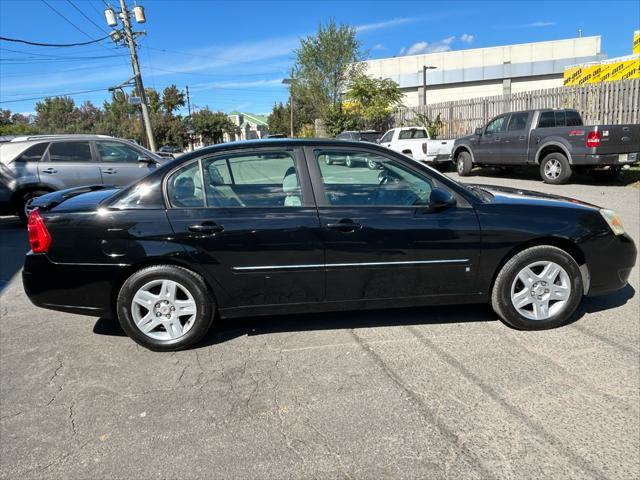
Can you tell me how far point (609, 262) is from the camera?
3.87m

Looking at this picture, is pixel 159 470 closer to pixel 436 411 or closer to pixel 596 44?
pixel 436 411

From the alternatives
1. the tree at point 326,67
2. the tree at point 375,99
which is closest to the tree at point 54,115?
the tree at point 326,67

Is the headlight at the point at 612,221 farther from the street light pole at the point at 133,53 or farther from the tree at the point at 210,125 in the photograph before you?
the tree at the point at 210,125

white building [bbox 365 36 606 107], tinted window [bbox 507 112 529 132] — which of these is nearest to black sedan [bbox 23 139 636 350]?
tinted window [bbox 507 112 529 132]

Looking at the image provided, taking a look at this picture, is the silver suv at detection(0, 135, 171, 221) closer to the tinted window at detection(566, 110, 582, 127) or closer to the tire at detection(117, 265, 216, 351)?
the tire at detection(117, 265, 216, 351)

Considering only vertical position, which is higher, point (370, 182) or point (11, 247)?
point (370, 182)

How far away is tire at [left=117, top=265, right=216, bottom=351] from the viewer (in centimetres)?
351

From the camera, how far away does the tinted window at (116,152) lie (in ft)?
31.7

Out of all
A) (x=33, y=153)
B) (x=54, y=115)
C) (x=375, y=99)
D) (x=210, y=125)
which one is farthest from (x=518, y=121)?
(x=54, y=115)

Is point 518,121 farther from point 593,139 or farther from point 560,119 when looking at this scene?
point 593,139

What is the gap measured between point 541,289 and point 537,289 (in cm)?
3

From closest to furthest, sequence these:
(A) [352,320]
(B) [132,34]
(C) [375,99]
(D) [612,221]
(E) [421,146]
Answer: (D) [612,221] → (A) [352,320] → (E) [421,146] → (C) [375,99] → (B) [132,34]

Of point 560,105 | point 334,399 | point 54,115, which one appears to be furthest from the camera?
point 54,115

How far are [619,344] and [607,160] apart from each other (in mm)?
8604
